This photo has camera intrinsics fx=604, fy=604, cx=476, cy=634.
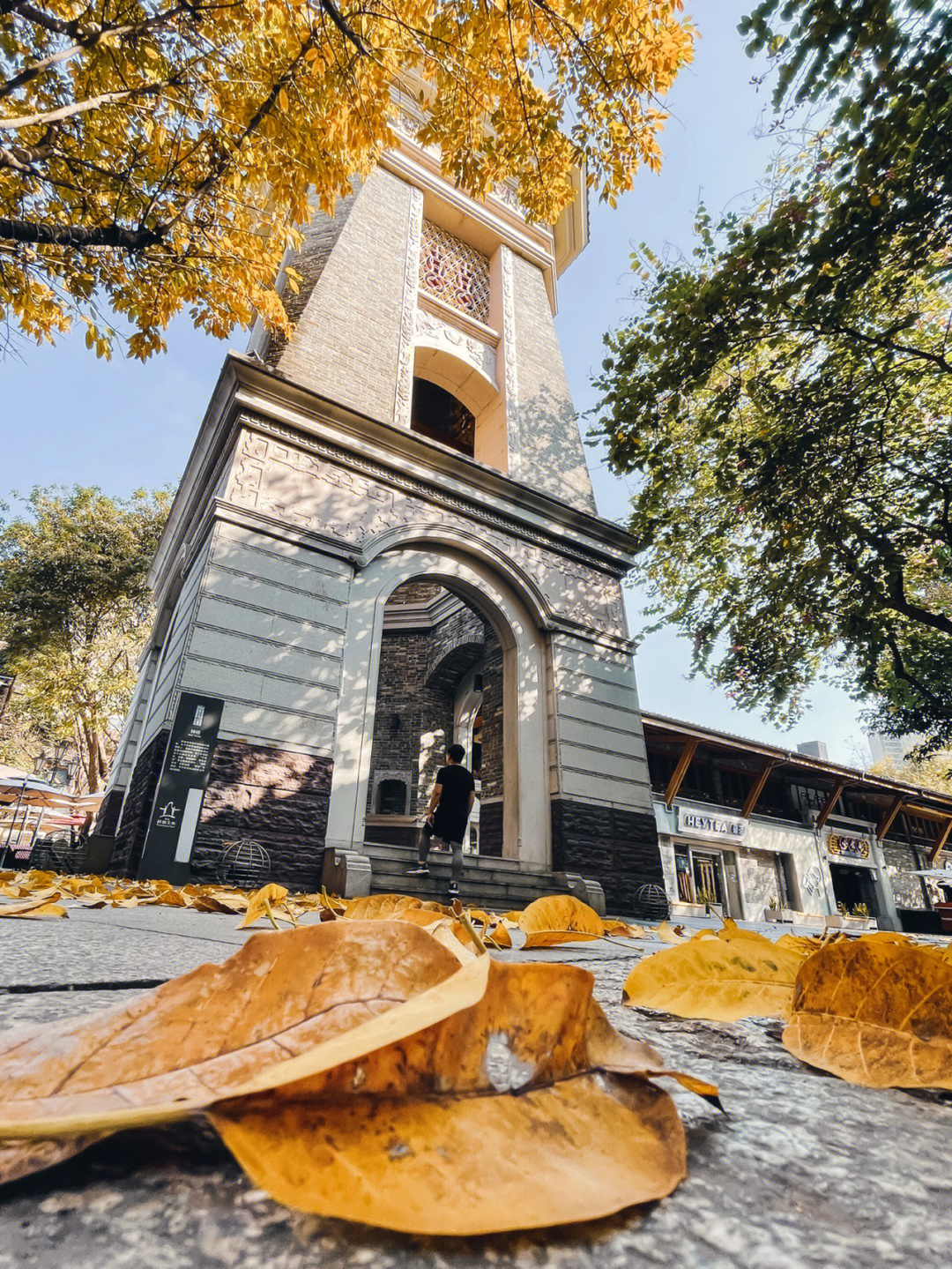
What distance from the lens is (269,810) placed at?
5949mm

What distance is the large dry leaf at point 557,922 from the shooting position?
1.32 meters

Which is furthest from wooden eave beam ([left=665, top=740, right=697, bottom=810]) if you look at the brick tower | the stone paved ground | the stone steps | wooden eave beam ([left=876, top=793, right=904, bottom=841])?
the stone paved ground

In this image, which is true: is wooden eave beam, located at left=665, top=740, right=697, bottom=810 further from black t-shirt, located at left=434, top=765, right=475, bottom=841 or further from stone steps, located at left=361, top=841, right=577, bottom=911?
black t-shirt, located at left=434, top=765, right=475, bottom=841

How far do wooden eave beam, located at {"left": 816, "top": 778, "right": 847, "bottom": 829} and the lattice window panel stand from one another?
14.4 m

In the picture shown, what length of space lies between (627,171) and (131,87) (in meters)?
3.57

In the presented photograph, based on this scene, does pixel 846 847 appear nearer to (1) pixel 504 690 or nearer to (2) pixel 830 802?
(2) pixel 830 802

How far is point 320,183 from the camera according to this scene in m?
4.73

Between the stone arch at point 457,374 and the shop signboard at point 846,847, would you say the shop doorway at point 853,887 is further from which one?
the stone arch at point 457,374

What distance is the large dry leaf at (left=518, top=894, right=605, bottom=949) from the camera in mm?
1317

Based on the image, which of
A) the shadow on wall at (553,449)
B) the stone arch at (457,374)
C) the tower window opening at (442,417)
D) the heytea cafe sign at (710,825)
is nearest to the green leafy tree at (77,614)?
the tower window opening at (442,417)

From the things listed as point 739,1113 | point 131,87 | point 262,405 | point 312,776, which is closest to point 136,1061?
point 739,1113

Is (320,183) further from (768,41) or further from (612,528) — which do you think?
(612,528)

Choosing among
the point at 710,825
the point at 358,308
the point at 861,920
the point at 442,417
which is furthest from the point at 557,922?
the point at 861,920

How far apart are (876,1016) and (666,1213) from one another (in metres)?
0.44
